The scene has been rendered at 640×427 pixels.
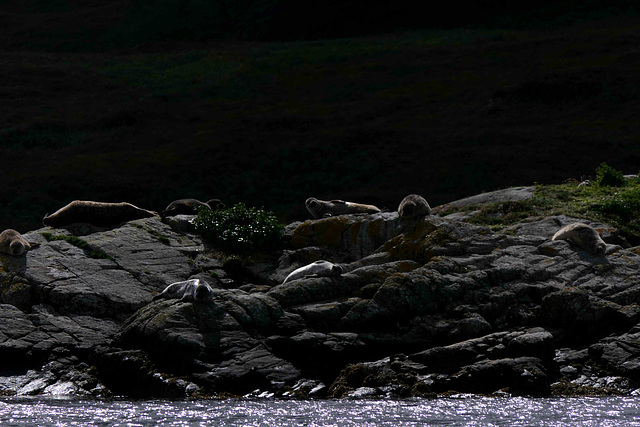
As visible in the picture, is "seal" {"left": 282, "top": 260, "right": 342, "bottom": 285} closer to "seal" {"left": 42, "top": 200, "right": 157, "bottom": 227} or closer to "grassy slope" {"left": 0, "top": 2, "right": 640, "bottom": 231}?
"seal" {"left": 42, "top": 200, "right": 157, "bottom": 227}

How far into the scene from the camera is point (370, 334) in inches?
662

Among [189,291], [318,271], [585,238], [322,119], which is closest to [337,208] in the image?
[318,271]

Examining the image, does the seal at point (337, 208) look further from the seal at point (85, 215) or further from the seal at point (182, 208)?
the seal at point (85, 215)

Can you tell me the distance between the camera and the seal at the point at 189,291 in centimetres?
1744

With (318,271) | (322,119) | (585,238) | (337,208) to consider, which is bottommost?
(322,119)

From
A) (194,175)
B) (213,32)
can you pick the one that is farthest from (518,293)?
(213,32)

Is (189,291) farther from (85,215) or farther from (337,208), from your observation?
(337,208)

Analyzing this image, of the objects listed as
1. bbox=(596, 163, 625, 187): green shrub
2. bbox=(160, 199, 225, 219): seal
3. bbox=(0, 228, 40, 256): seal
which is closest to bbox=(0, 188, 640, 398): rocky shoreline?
bbox=(0, 228, 40, 256): seal

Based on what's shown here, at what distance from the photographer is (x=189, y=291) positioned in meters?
Result: 18.0

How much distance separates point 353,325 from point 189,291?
11.9 feet

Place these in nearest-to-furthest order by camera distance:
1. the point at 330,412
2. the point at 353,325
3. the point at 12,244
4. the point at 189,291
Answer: the point at 330,412 → the point at 353,325 → the point at 189,291 → the point at 12,244

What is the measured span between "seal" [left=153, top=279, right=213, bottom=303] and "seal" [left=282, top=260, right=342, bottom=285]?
206 cm

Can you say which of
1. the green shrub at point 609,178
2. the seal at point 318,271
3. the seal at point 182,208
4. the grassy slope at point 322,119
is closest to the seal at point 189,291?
the seal at point 318,271

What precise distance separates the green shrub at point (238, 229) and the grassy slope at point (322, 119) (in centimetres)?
2085
